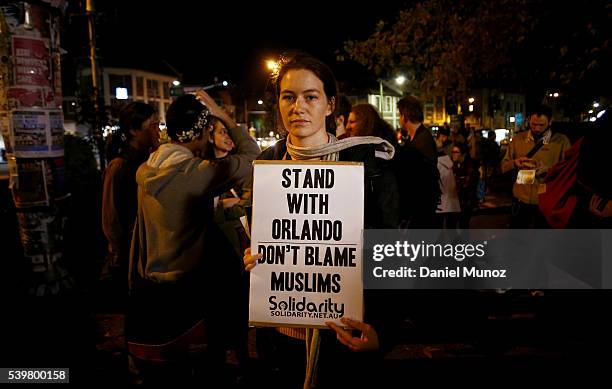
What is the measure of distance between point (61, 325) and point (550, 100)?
841 cm

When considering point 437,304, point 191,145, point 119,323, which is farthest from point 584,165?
point 119,323

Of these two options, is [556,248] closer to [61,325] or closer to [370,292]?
[370,292]

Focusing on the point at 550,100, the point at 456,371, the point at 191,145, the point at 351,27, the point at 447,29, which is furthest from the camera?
the point at 351,27

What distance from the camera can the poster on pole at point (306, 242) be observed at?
2.05 m

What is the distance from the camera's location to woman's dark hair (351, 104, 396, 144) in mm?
5320

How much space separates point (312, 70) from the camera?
7.25ft

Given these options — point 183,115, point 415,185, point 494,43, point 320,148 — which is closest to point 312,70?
point 320,148

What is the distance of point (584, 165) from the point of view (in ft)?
13.6

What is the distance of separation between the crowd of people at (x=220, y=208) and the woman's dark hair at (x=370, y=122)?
1cm

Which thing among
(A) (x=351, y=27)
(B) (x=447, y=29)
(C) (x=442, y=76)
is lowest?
(C) (x=442, y=76)

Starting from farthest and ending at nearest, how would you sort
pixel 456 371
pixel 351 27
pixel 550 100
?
pixel 351 27 → pixel 550 100 → pixel 456 371

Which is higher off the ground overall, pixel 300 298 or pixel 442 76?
pixel 442 76

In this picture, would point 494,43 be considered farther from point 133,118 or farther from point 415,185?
point 133,118

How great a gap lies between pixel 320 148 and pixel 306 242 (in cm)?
40
